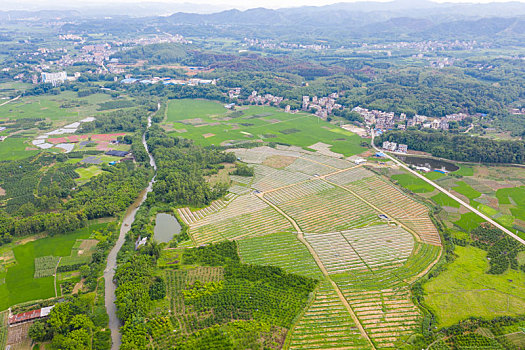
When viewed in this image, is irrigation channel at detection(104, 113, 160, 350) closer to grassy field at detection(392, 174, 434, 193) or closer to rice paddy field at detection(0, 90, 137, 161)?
rice paddy field at detection(0, 90, 137, 161)

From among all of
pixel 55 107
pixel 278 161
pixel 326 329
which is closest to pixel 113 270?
pixel 326 329

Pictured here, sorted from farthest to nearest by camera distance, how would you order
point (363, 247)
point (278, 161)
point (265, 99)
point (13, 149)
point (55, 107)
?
point (265, 99) < point (55, 107) < point (13, 149) < point (278, 161) < point (363, 247)

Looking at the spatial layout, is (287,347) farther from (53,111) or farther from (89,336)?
(53,111)

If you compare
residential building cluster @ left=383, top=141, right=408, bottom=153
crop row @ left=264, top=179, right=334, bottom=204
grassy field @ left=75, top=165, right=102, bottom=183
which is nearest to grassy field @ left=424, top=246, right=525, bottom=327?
crop row @ left=264, top=179, right=334, bottom=204

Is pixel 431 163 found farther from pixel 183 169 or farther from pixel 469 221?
pixel 183 169

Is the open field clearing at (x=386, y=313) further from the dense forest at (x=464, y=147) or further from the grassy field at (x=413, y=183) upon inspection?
the dense forest at (x=464, y=147)

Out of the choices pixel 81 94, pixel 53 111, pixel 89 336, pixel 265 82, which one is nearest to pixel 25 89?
pixel 81 94
